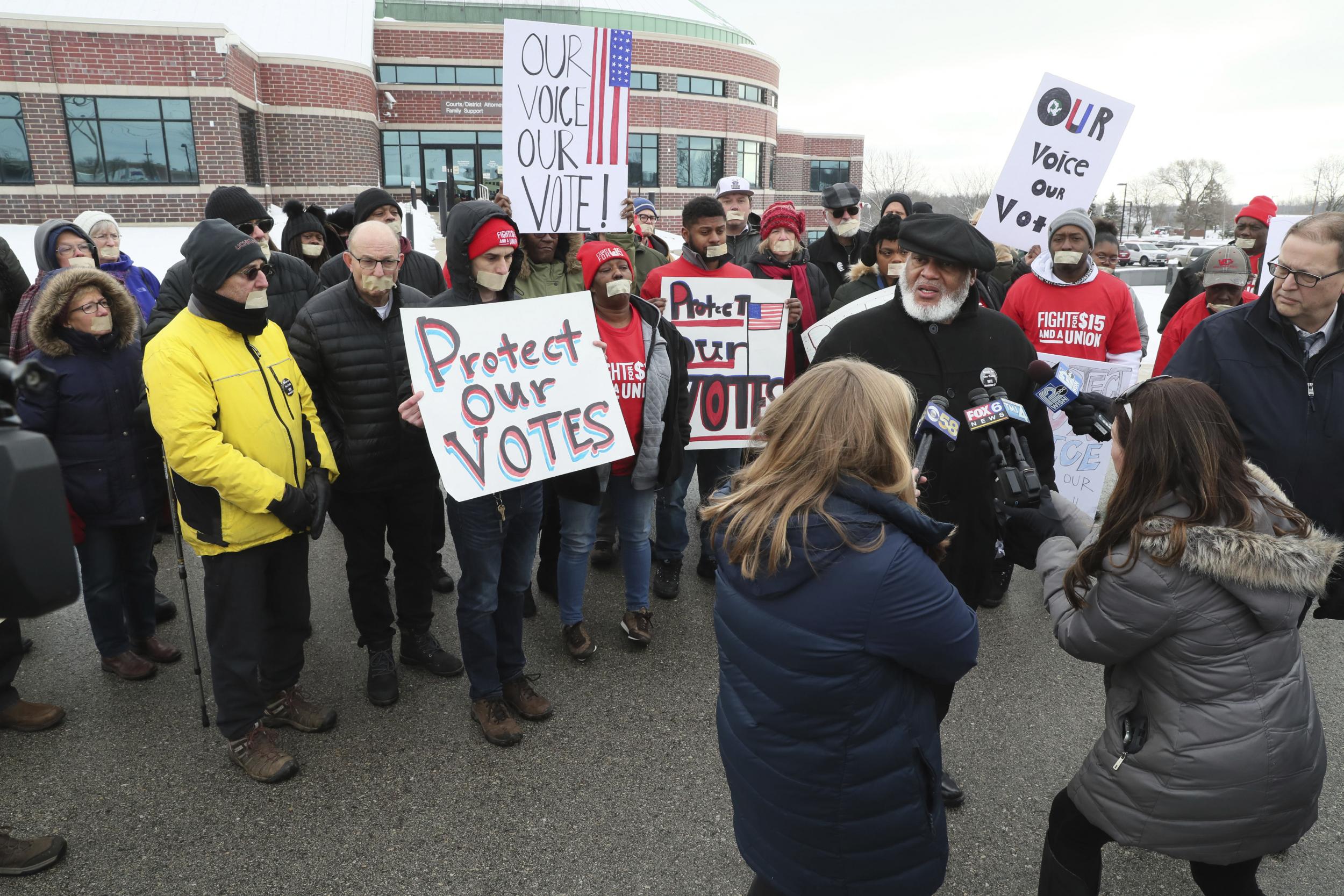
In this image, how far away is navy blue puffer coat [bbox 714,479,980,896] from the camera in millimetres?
1665

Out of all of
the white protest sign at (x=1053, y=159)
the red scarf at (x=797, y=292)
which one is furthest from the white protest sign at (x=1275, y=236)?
the red scarf at (x=797, y=292)

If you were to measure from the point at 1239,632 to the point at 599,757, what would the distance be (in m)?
2.34

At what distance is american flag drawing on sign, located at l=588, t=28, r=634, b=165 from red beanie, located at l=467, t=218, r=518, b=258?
1392mm

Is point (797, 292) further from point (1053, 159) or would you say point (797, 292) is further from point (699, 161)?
point (699, 161)

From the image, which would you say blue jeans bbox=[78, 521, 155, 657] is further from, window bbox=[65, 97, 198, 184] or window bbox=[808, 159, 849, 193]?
window bbox=[808, 159, 849, 193]

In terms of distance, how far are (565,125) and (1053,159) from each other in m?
2.92

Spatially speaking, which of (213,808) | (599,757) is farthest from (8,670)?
(599,757)

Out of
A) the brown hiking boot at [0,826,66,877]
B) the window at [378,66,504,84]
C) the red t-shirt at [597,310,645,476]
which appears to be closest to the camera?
the brown hiking boot at [0,826,66,877]

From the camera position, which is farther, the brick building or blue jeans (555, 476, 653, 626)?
the brick building

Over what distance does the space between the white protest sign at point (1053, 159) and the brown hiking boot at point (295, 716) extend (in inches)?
177

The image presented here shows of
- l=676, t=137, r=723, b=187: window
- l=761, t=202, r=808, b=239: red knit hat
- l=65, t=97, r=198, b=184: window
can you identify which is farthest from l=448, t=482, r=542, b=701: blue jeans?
l=676, t=137, r=723, b=187: window

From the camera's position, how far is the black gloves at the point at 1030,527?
2365mm

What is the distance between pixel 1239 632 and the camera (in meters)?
1.92

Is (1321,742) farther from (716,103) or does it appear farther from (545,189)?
(716,103)
